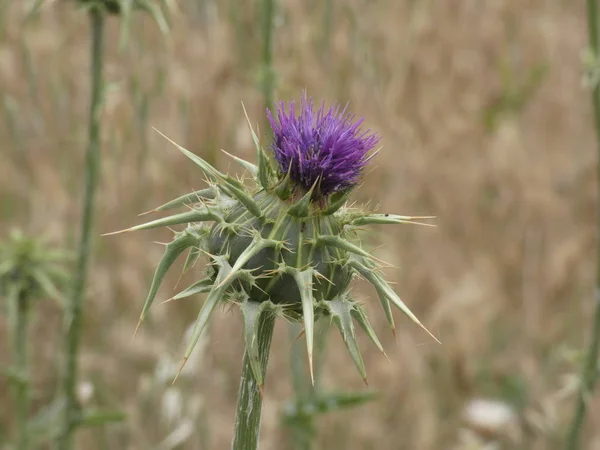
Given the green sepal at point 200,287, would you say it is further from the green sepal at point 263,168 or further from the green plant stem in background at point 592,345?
the green plant stem in background at point 592,345

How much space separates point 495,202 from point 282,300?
3930 millimetres

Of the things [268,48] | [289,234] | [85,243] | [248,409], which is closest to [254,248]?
[289,234]

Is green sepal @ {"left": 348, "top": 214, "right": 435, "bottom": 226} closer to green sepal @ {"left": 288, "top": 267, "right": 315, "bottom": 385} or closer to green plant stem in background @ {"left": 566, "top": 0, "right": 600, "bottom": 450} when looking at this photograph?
green sepal @ {"left": 288, "top": 267, "right": 315, "bottom": 385}

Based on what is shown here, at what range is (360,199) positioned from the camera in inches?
183

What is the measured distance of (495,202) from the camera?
5402 millimetres

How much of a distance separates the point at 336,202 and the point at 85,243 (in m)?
1.67

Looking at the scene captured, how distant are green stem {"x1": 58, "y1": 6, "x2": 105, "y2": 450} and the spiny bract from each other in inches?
53.3

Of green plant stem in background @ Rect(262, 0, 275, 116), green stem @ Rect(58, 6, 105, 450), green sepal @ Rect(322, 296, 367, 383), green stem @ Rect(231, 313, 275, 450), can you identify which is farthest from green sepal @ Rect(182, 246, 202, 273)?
green plant stem in background @ Rect(262, 0, 275, 116)

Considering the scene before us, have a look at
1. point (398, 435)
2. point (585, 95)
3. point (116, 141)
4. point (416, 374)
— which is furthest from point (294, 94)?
point (585, 95)

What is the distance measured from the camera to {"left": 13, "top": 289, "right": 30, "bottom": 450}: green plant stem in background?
125 inches

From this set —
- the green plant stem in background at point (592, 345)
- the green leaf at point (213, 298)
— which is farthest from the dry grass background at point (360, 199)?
the green leaf at point (213, 298)

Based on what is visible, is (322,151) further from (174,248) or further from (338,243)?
(174,248)

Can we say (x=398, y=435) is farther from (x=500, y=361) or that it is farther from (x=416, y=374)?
(x=500, y=361)

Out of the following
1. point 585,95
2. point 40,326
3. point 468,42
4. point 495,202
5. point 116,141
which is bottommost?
point 40,326
